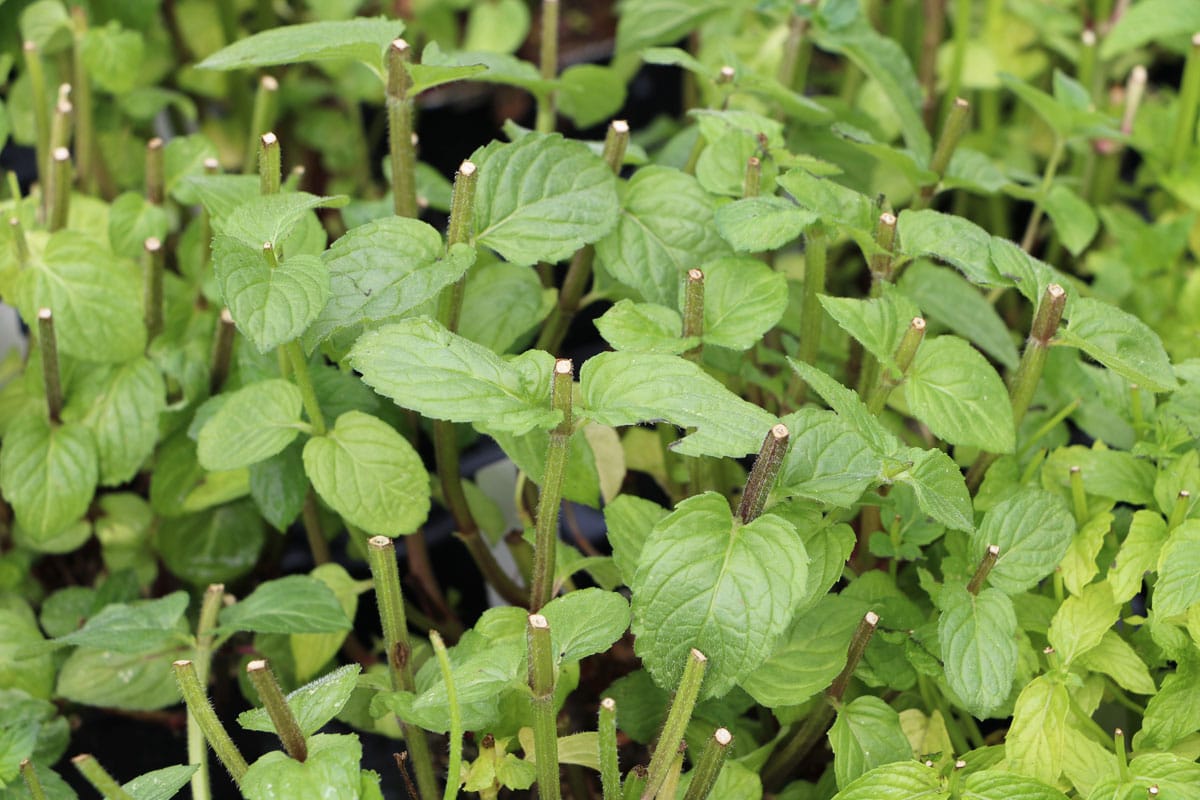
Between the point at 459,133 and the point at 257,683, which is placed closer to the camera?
A: the point at 257,683

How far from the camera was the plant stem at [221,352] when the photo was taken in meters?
0.85

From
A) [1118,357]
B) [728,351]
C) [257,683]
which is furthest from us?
[728,351]

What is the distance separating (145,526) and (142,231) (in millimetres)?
235

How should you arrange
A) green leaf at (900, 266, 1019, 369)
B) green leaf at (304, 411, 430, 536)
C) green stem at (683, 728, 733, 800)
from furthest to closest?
green leaf at (900, 266, 1019, 369), green leaf at (304, 411, 430, 536), green stem at (683, 728, 733, 800)

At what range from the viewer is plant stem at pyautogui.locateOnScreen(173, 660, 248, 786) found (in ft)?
1.78

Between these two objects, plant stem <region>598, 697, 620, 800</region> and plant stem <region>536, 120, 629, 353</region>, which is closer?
plant stem <region>598, 697, 620, 800</region>

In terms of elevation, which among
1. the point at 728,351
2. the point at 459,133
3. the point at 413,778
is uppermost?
the point at 728,351

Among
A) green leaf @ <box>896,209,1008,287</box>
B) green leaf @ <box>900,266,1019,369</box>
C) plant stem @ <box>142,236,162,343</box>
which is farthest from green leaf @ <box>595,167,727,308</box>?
plant stem @ <box>142,236,162,343</box>

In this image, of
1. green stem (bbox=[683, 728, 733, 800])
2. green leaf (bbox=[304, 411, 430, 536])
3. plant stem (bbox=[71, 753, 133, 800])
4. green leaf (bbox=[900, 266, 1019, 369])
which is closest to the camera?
plant stem (bbox=[71, 753, 133, 800])

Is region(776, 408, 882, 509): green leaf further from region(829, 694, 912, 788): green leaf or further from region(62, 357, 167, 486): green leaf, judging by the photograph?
region(62, 357, 167, 486): green leaf

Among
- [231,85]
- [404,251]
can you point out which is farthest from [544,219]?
[231,85]

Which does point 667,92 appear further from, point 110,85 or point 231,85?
point 110,85

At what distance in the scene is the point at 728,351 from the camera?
0.76m

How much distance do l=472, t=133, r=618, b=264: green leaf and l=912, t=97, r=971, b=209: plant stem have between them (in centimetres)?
27
